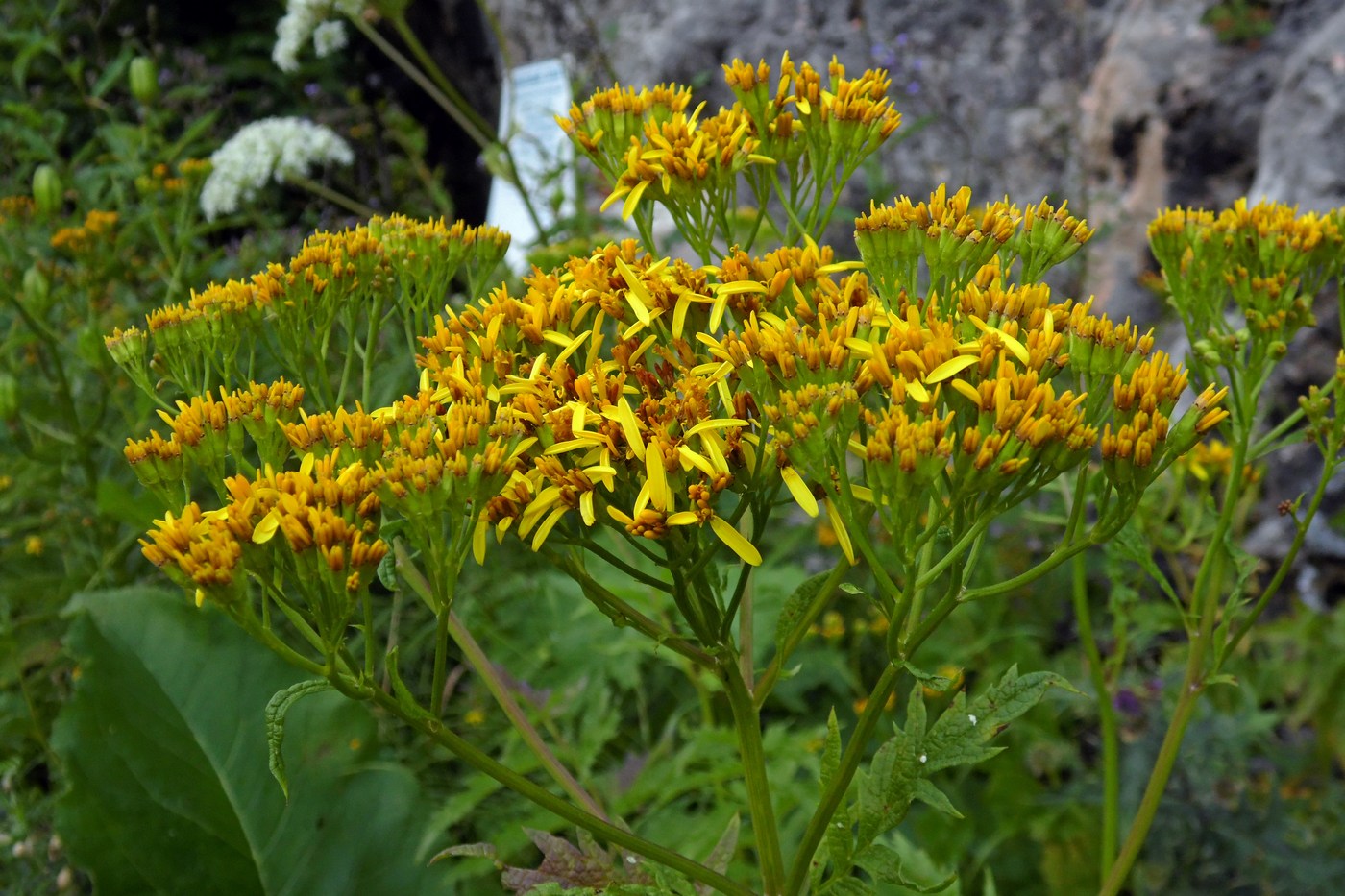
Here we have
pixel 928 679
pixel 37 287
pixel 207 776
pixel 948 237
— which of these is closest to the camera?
pixel 928 679

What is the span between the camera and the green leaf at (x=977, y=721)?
4.79ft

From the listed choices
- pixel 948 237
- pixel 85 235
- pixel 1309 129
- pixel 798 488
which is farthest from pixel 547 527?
pixel 1309 129

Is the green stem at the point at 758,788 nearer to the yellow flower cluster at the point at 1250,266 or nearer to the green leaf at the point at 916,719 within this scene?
the green leaf at the point at 916,719

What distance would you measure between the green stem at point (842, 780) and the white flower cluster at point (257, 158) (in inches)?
167

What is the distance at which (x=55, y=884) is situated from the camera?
2773 mm

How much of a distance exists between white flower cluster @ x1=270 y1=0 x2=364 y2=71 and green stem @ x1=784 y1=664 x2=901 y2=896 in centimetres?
402

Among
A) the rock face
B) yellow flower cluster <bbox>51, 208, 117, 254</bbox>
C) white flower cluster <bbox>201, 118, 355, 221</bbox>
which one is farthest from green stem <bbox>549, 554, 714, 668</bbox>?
white flower cluster <bbox>201, 118, 355, 221</bbox>

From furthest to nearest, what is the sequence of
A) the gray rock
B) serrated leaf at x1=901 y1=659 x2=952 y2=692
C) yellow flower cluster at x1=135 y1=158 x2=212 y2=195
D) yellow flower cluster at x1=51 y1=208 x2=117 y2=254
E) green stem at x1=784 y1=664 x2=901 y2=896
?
the gray rock
yellow flower cluster at x1=135 y1=158 x2=212 y2=195
yellow flower cluster at x1=51 y1=208 x2=117 y2=254
green stem at x1=784 y1=664 x2=901 y2=896
serrated leaf at x1=901 y1=659 x2=952 y2=692

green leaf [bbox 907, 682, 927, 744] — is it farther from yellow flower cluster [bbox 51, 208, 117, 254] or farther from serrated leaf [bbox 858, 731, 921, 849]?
yellow flower cluster [bbox 51, 208, 117, 254]

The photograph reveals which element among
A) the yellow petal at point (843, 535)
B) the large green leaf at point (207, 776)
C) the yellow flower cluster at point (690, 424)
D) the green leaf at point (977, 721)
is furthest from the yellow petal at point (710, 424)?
the large green leaf at point (207, 776)

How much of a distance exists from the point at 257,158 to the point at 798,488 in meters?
4.23

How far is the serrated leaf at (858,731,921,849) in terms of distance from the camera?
149 cm

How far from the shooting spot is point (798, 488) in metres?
1.39

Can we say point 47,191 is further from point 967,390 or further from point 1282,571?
point 1282,571
